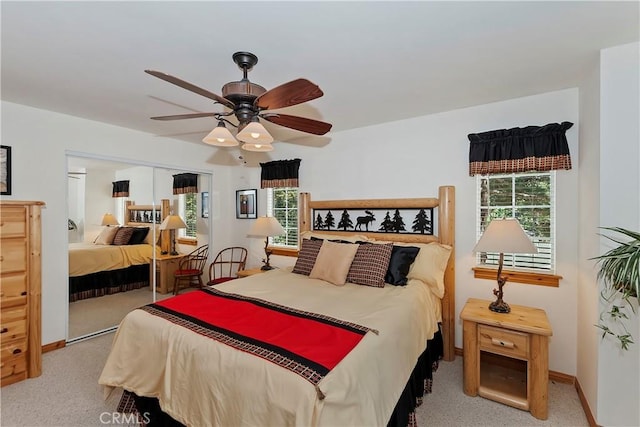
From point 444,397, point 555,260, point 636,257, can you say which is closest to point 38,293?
point 444,397

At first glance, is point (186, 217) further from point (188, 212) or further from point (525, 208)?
point (525, 208)

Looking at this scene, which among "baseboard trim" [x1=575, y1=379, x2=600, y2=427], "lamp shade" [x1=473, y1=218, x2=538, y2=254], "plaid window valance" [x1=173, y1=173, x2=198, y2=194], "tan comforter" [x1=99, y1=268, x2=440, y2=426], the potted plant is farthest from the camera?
"plaid window valance" [x1=173, y1=173, x2=198, y2=194]

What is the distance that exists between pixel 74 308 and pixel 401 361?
360cm

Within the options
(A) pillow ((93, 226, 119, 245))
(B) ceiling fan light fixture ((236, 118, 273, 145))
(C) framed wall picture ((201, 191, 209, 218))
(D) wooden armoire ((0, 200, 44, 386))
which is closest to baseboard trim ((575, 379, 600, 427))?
(B) ceiling fan light fixture ((236, 118, 273, 145))

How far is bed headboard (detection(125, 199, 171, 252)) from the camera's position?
3.70 m

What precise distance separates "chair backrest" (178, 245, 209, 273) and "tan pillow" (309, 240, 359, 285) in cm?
234

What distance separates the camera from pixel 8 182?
275 centimetres

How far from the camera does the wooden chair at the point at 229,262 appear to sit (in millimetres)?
4715

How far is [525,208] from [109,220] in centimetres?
453

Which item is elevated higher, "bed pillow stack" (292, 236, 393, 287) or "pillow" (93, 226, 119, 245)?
"pillow" (93, 226, 119, 245)

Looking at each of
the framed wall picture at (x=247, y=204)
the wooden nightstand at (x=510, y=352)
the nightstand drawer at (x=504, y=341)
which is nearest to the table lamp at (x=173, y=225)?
the framed wall picture at (x=247, y=204)

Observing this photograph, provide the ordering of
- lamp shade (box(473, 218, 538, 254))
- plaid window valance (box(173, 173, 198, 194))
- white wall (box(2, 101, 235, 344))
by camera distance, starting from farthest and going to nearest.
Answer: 1. plaid window valance (box(173, 173, 198, 194))
2. white wall (box(2, 101, 235, 344))
3. lamp shade (box(473, 218, 538, 254))

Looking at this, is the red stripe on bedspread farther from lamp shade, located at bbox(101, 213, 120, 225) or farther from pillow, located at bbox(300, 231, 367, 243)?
lamp shade, located at bbox(101, 213, 120, 225)

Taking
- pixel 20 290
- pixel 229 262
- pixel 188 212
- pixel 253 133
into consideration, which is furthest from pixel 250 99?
pixel 229 262
